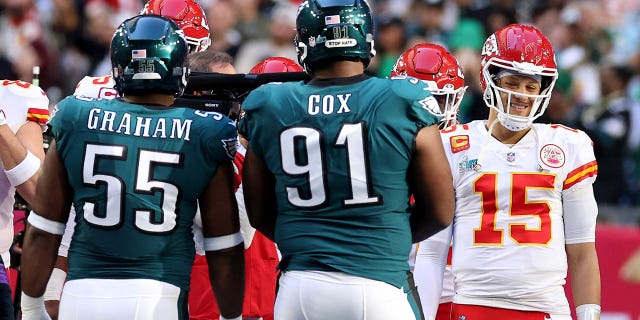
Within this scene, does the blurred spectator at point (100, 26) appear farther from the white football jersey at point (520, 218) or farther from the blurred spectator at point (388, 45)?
the white football jersey at point (520, 218)

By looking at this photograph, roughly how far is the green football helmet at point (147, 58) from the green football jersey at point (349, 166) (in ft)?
1.23

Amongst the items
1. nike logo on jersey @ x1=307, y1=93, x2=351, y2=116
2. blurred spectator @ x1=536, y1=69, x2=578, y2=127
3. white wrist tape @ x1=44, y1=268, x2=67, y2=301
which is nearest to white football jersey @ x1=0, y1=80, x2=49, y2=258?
white wrist tape @ x1=44, y1=268, x2=67, y2=301

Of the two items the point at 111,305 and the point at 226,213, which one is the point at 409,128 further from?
the point at 111,305

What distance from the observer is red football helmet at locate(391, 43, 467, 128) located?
231 inches

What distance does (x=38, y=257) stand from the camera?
166 inches

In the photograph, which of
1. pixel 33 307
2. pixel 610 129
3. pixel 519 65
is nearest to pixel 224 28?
pixel 610 129

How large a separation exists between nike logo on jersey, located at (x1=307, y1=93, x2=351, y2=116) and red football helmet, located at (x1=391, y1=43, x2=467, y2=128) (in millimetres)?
1890

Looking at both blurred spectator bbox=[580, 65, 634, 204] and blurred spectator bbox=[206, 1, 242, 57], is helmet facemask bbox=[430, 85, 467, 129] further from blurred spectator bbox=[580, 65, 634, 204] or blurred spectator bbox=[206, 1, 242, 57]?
blurred spectator bbox=[206, 1, 242, 57]

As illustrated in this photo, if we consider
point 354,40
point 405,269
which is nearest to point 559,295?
point 405,269

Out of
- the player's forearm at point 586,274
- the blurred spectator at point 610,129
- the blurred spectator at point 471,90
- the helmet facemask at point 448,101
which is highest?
the helmet facemask at point 448,101

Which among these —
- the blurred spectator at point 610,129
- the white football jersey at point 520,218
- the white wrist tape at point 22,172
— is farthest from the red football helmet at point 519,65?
the blurred spectator at point 610,129

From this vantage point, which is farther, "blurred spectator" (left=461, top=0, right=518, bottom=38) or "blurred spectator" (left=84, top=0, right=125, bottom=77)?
"blurred spectator" (left=84, top=0, right=125, bottom=77)

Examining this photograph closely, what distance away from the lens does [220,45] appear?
1133 centimetres

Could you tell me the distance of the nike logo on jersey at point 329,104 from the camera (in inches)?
155
